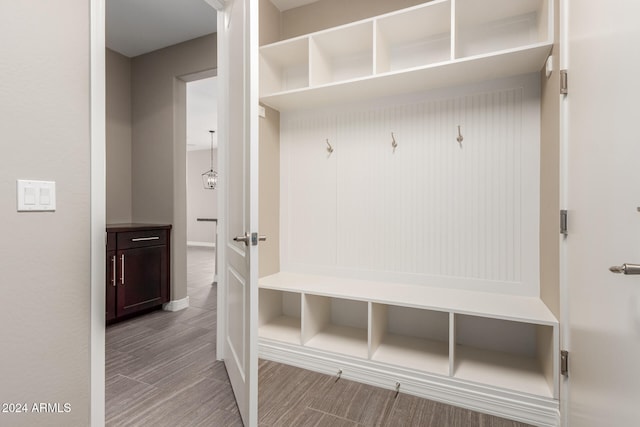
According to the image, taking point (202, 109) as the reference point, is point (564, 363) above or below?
below

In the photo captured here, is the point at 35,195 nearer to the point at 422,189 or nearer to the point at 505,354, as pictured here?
the point at 422,189

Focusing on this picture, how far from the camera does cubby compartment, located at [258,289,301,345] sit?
7.56 feet

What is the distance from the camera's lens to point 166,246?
3297 mm

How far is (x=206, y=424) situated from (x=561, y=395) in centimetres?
171

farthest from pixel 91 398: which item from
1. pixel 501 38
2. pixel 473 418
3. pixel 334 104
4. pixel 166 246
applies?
pixel 501 38

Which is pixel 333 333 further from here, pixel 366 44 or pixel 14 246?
pixel 366 44

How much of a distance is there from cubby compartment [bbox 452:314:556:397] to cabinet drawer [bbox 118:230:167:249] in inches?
110

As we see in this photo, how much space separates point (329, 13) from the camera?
97.0 inches

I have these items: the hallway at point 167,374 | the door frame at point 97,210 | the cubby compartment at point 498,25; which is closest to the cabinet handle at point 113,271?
the hallway at point 167,374

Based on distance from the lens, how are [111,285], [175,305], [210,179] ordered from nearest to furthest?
[111,285] < [175,305] < [210,179]

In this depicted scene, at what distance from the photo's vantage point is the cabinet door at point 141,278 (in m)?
2.92

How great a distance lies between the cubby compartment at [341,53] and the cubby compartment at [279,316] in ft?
5.38

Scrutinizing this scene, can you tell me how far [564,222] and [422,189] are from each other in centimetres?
87

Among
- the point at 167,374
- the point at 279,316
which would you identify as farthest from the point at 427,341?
the point at 167,374
